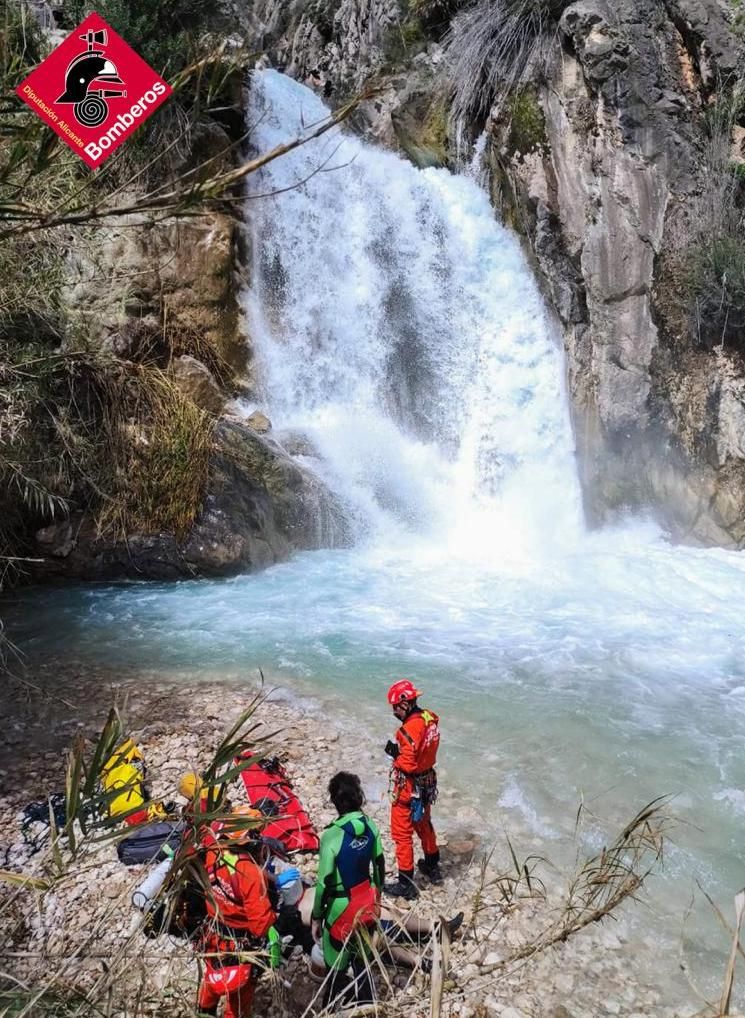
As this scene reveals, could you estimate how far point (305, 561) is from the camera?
959 centimetres

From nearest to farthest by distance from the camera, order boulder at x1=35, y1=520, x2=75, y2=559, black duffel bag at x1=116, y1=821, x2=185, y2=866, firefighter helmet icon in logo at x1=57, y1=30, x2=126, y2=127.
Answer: firefighter helmet icon in logo at x1=57, y1=30, x2=126, y2=127 → black duffel bag at x1=116, y1=821, x2=185, y2=866 → boulder at x1=35, y1=520, x2=75, y2=559

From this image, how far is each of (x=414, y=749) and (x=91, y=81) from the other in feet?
10.5

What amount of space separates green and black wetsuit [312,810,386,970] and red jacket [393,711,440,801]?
2.53ft

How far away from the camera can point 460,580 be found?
904cm

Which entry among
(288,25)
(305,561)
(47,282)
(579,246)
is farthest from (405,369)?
(288,25)

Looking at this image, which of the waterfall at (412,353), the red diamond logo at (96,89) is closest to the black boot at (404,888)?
the red diamond logo at (96,89)

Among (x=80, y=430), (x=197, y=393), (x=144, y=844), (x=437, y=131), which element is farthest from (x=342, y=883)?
(x=437, y=131)

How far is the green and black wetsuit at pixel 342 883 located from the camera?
2.84m

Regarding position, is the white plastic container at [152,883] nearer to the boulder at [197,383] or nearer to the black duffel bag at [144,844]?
the black duffel bag at [144,844]

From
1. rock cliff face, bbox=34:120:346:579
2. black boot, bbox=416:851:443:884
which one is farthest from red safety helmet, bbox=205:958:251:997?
rock cliff face, bbox=34:120:346:579

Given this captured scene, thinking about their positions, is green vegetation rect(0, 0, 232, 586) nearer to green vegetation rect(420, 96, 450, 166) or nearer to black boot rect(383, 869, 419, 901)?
black boot rect(383, 869, 419, 901)

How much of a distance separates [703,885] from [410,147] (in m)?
13.2

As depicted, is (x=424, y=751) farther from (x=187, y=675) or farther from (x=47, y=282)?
(x=47, y=282)

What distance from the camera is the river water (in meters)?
4.71
